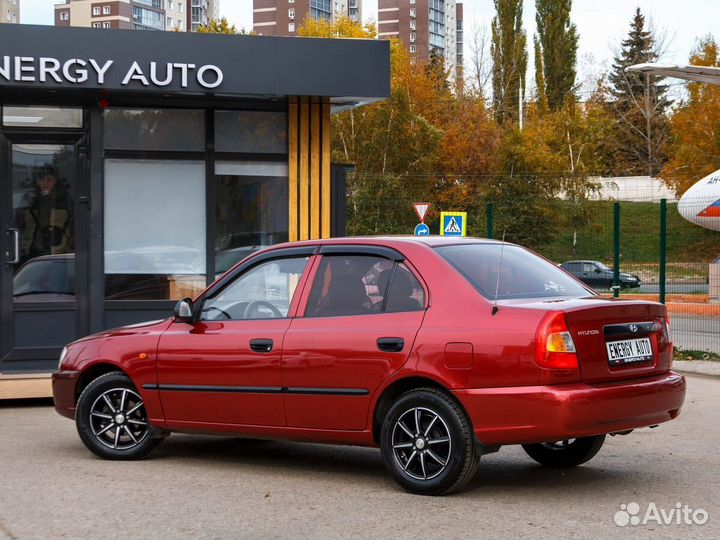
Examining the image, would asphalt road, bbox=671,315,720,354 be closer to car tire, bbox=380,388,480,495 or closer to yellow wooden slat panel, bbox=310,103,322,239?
yellow wooden slat panel, bbox=310,103,322,239

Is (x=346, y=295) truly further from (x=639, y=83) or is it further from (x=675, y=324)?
(x=639, y=83)

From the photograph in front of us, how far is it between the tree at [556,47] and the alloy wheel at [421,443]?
60536mm

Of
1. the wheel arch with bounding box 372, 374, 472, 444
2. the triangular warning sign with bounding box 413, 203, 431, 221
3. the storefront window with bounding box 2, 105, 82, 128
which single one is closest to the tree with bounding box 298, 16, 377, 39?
the triangular warning sign with bounding box 413, 203, 431, 221

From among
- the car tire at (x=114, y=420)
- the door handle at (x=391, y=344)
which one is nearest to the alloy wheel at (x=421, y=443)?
the door handle at (x=391, y=344)

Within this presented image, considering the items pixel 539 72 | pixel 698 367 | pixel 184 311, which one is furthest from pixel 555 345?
pixel 539 72

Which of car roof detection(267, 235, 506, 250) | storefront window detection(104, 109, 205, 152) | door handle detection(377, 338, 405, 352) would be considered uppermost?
storefront window detection(104, 109, 205, 152)

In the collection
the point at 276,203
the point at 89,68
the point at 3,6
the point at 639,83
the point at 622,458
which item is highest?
the point at 3,6

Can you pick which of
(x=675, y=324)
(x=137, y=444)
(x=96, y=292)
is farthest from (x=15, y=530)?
(x=675, y=324)

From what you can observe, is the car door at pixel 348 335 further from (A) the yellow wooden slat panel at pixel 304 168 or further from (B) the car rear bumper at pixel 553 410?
(A) the yellow wooden slat panel at pixel 304 168

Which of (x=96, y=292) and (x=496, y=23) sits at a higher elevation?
(x=496, y=23)

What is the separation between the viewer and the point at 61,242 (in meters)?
13.0

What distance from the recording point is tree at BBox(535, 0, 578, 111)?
6688cm

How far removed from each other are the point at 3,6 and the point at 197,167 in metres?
111

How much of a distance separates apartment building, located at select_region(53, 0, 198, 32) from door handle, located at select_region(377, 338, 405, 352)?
127657 mm
